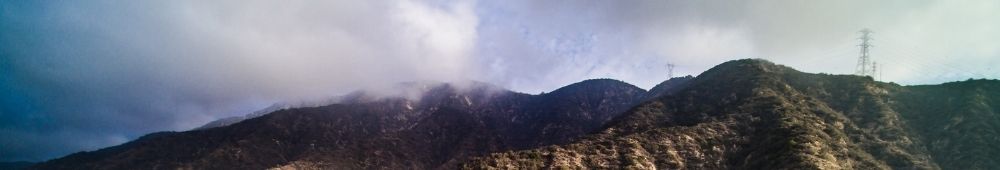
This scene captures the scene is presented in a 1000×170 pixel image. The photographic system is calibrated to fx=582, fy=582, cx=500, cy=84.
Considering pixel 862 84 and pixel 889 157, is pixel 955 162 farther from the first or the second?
pixel 862 84

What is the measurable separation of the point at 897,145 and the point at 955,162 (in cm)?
1273

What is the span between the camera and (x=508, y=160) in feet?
501

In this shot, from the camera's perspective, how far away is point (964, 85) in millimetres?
180750

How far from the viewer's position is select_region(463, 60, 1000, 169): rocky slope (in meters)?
141

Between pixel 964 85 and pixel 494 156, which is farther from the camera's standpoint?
pixel 964 85

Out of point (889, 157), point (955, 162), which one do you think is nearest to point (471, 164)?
point (889, 157)

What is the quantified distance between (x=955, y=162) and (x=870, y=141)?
18288 millimetres

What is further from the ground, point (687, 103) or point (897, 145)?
point (687, 103)

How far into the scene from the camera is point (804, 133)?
146250mm

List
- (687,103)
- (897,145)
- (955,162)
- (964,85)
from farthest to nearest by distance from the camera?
(687,103) → (964,85) → (897,145) → (955,162)

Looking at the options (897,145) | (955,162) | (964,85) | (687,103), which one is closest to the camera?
(955,162)

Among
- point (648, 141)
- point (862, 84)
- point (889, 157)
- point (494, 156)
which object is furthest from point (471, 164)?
point (862, 84)

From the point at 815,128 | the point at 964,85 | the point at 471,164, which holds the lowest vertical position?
the point at 471,164

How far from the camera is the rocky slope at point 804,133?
14125cm
